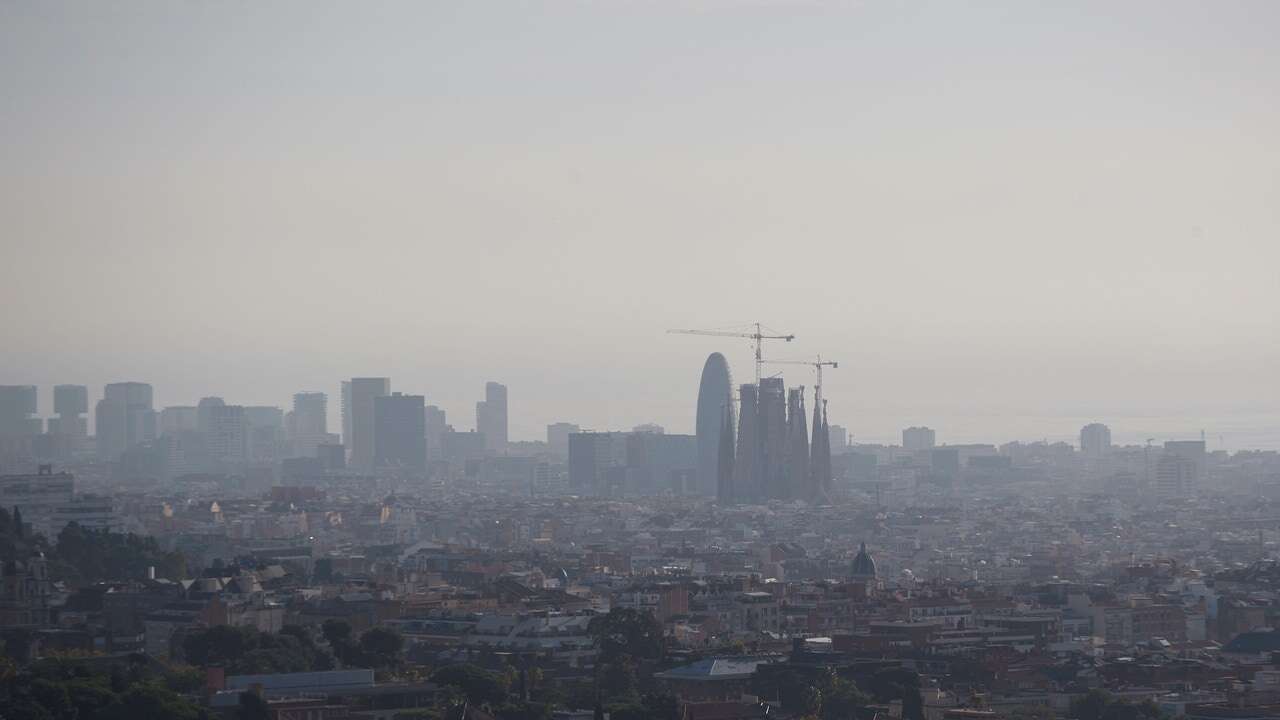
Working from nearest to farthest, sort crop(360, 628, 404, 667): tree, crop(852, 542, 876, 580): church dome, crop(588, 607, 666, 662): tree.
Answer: crop(360, 628, 404, 667): tree, crop(588, 607, 666, 662): tree, crop(852, 542, 876, 580): church dome

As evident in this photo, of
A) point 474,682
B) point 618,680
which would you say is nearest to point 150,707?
point 474,682

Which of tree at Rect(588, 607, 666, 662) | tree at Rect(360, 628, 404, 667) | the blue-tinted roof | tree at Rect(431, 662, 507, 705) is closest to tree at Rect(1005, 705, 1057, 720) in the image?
the blue-tinted roof

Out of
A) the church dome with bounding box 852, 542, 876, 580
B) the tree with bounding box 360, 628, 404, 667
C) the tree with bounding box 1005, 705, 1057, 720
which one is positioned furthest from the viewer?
the church dome with bounding box 852, 542, 876, 580

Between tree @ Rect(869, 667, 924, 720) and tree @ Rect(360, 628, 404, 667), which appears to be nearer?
tree @ Rect(869, 667, 924, 720)

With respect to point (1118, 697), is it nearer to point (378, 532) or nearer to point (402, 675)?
point (402, 675)

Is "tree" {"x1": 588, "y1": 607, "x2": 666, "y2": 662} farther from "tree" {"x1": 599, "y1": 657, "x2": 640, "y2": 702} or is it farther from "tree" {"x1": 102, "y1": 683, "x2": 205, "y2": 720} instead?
"tree" {"x1": 102, "y1": 683, "x2": 205, "y2": 720}

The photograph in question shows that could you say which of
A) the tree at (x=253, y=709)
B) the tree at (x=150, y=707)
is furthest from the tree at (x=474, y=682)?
the tree at (x=150, y=707)

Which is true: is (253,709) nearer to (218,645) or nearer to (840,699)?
(840,699)

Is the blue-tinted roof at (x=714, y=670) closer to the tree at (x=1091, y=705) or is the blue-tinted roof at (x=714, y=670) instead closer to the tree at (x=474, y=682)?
the tree at (x=474, y=682)
